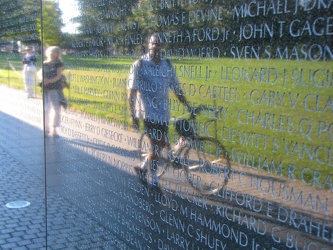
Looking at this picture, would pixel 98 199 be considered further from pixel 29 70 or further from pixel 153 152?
pixel 29 70

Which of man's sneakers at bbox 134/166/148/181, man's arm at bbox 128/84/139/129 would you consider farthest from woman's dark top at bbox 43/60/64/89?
man's sneakers at bbox 134/166/148/181

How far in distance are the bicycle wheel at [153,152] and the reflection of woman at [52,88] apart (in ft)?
4.86

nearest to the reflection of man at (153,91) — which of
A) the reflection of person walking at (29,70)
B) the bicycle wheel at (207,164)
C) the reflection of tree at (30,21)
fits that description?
the bicycle wheel at (207,164)

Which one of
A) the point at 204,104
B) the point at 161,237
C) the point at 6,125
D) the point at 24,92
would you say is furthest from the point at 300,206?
the point at 6,125

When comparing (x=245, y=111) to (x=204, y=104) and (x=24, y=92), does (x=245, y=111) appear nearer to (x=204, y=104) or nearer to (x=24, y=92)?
(x=204, y=104)

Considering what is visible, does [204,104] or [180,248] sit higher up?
[204,104]

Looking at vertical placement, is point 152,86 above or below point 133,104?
above

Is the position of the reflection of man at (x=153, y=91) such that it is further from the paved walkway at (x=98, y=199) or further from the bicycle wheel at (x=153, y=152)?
the paved walkway at (x=98, y=199)

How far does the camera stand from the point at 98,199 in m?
3.60

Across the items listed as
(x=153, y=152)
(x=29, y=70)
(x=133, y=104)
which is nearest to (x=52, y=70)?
(x=29, y=70)

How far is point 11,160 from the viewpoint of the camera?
18.2 ft

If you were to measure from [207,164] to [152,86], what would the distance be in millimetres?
693

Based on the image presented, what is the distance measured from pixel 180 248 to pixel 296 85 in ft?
3.92

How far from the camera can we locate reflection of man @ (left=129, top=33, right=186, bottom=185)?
8.84ft
